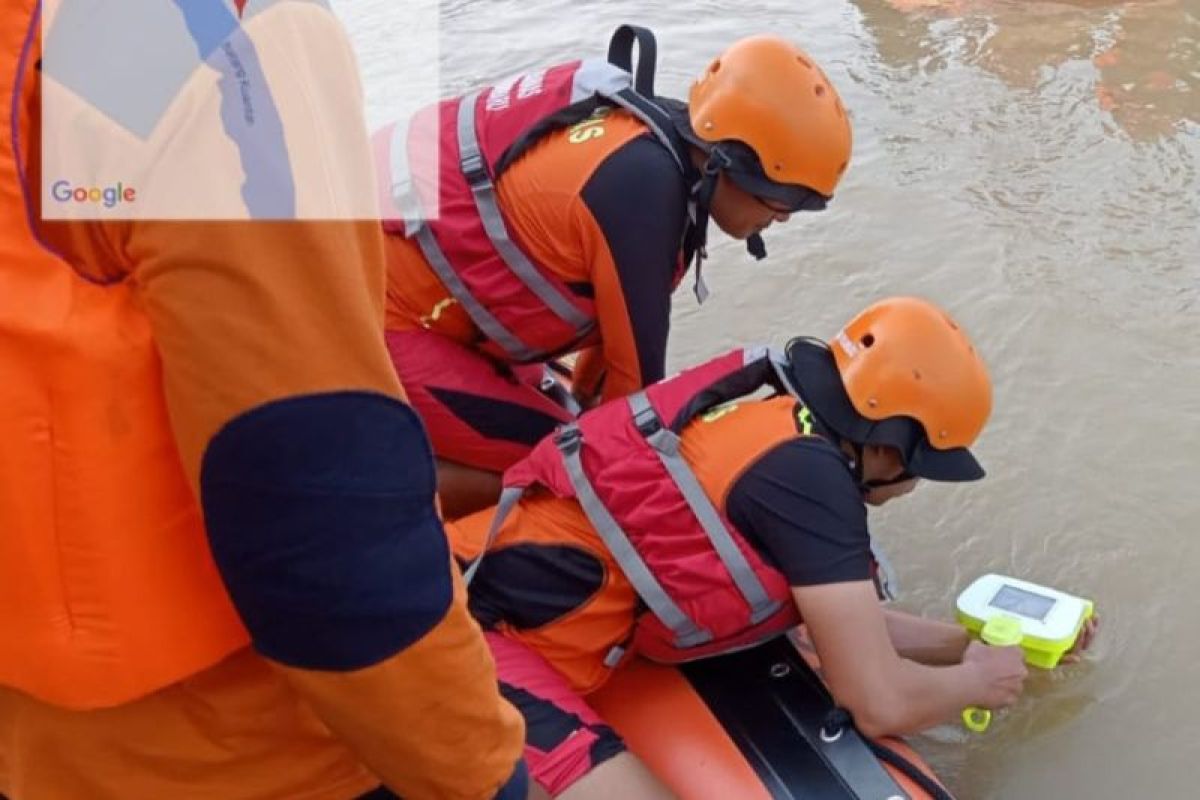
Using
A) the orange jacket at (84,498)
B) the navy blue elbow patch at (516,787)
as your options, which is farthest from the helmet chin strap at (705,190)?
the orange jacket at (84,498)

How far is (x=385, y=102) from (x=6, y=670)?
463cm

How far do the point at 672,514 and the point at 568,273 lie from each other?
685mm

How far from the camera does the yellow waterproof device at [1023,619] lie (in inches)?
93.6

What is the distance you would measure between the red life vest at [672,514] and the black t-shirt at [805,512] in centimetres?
4

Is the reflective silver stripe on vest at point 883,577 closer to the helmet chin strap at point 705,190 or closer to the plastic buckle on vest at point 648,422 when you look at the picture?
the plastic buckle on vest at point 648,422

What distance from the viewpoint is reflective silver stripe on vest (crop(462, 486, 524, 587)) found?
2142mm

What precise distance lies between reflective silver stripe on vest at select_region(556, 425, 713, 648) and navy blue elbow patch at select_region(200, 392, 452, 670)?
1168mm

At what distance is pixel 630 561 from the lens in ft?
6.70

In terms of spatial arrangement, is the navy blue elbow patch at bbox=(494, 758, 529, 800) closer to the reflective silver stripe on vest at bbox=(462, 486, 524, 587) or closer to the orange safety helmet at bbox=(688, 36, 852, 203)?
the reflective silver stripe on vest at bbox=(462, 486, 524, 587)

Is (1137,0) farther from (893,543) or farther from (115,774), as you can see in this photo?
(115,774)

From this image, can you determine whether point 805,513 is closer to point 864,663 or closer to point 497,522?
point 864,663

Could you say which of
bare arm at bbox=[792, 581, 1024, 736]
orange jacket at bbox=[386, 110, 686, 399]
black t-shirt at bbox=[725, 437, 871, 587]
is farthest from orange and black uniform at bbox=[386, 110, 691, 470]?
bare arm at bbox=[792, 581, 1024, 736]

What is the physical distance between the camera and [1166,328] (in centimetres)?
361

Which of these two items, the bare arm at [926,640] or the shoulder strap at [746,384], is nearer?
the shoulder strap at [746,384]
